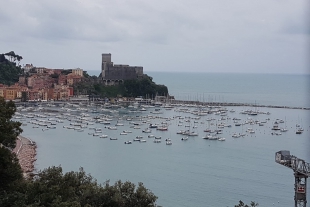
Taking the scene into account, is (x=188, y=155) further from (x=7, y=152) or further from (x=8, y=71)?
(x=8, y=71)

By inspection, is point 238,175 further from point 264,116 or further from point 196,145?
point 264,116

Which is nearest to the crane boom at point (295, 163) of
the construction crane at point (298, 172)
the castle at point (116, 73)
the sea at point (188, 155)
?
the construction crane at point (298, 172)

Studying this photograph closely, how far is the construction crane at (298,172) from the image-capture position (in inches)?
251

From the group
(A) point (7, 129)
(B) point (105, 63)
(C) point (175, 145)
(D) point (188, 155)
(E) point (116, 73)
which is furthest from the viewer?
(B) point (105, 63)

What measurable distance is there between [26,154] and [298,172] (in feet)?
47.1

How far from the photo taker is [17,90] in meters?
37.6

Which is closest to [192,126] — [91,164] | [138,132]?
[138,132]

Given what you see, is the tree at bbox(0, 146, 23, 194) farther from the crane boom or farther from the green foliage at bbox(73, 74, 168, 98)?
the green foliage at bbox(73, 74, 168, 98)

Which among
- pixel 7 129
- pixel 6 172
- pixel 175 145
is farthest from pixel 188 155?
pixel 6 172

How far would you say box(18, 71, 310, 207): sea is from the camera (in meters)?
14.3

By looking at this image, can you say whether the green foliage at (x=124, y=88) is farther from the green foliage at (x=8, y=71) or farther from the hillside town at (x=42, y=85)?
the green foliage at (x=8, y=71)

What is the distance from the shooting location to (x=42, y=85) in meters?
42.0

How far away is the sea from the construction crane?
6189mm

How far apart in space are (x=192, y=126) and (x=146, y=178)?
12619 millimetres
